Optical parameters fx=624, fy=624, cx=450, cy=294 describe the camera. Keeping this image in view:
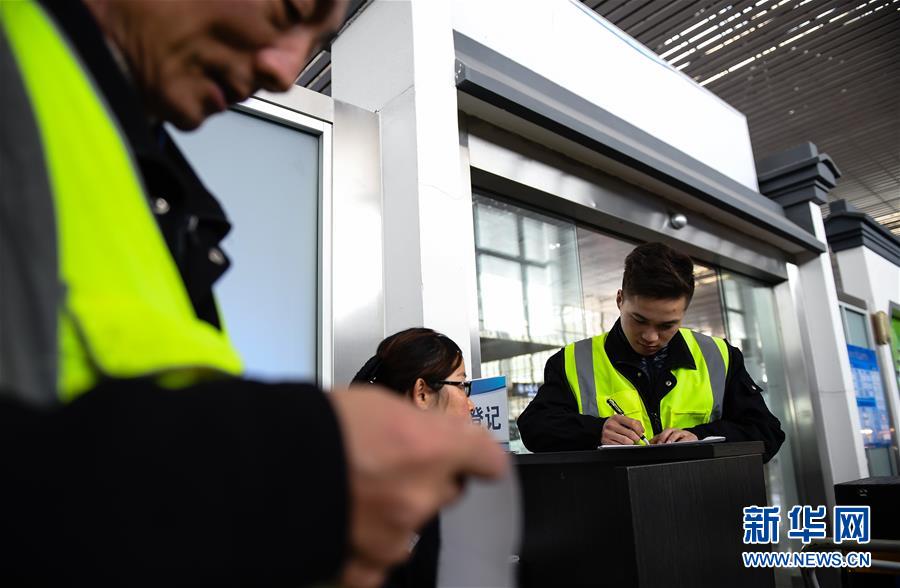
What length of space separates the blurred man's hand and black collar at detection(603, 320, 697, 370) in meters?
1.96

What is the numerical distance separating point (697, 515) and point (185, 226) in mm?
1274

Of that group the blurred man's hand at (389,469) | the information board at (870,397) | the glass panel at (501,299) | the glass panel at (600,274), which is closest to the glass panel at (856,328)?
the information board at (870,397)

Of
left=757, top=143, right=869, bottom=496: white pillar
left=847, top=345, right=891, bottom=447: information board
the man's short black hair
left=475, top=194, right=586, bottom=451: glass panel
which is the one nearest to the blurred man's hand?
the man's short black hair

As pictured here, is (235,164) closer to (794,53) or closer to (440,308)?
(440,308)

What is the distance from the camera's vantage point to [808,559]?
1806 millimetres

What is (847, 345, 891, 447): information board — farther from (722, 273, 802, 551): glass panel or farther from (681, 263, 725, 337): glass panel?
(681, 263, 725, 337): glass panel

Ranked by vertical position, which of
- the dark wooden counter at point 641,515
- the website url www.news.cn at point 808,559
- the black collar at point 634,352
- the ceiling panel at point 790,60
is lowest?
the website url www.news.cn at point 808,559

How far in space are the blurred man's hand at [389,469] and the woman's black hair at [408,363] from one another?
4.18 ft

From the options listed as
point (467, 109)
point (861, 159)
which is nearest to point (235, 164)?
point (467, 109)

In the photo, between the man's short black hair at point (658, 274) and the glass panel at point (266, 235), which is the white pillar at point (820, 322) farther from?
the glass panel at point (266, 235)

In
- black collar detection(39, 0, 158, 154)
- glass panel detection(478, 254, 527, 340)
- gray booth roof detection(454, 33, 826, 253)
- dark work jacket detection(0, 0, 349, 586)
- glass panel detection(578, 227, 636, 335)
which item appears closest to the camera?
dark work jacket detection(0, 0, 349, 586)

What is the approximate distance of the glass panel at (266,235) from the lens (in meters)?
1.74

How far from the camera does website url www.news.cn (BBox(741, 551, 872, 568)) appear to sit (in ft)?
4.96

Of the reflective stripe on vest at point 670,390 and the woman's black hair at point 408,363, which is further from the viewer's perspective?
the reflective stripe on vest at point 670,390
